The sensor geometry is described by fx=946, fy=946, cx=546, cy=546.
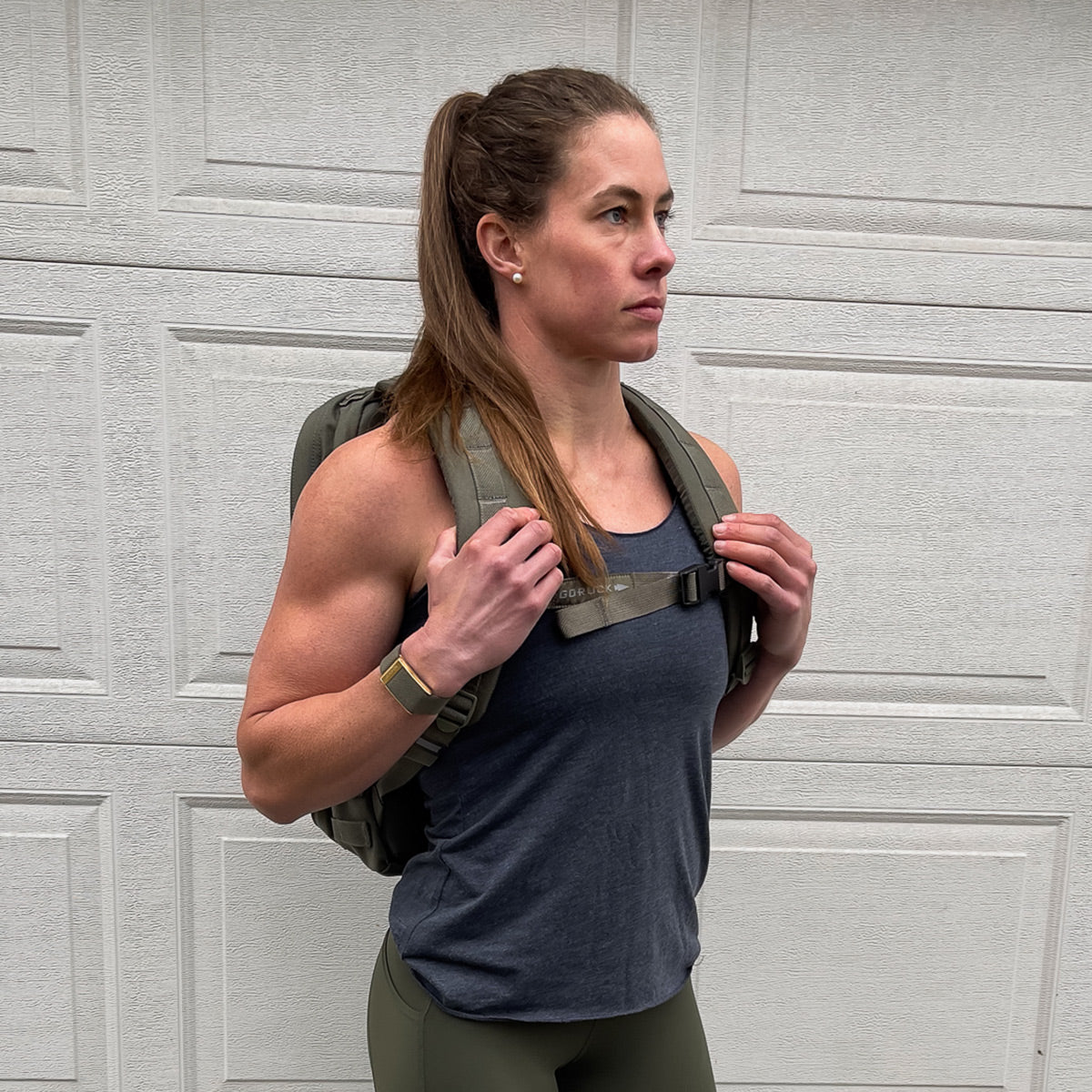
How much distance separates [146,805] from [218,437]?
611mm

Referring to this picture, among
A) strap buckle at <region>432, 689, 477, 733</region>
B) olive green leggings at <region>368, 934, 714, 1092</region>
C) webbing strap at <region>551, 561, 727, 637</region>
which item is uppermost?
webbing strap at <region>551, 561, 727, 637</region>

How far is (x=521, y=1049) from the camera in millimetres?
922

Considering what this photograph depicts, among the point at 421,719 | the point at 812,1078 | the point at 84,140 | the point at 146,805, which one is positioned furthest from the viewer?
the point at 812,1078

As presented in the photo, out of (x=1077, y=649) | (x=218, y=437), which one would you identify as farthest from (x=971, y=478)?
(x=218, y=437)

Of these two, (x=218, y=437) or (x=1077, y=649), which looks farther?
(x=1077, y=649)

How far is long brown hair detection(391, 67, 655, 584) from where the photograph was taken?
0.88 metres

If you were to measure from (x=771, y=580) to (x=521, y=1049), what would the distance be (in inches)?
20.7

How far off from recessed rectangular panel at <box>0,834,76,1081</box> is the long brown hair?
1.11 m

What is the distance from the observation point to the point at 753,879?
1.63 meters

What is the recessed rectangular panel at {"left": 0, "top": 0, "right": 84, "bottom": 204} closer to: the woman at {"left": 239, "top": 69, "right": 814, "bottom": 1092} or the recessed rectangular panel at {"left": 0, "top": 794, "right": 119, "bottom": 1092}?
the woman at {"left": 239, "top": 69, "right": 814, "bottom": 1092}

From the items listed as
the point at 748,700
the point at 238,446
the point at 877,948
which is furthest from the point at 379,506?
the point at 877,948

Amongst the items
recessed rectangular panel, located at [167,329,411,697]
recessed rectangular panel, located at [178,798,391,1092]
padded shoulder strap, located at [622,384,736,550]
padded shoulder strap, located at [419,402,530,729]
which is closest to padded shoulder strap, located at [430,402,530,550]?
padded shoulder strap, located at [419,402,530,729]

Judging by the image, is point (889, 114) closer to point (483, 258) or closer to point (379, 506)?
point (483, 258)

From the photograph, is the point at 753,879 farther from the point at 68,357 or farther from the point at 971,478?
the point at 68,357
